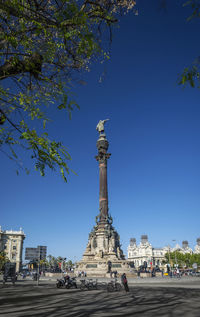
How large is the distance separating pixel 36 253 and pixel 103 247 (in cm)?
2257

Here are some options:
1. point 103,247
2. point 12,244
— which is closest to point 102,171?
point 103,247

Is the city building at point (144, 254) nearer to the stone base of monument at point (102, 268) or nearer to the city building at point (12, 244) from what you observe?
the city building at point (12, 244)

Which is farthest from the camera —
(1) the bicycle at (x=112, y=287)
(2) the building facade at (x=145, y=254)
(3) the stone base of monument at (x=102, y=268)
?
(2) the building facade at (x=145, y=254)

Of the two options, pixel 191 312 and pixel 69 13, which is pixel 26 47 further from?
pixel 191 312

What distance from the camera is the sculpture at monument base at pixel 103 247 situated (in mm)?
36969

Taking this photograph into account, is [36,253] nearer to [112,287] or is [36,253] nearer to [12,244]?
[112,287]

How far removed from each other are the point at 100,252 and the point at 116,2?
129ft

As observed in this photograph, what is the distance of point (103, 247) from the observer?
40875 millimetres

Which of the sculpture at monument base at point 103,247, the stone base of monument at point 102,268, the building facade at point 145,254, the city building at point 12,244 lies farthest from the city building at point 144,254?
the stone base of monument at point 102,268

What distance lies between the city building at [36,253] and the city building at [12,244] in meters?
86.4

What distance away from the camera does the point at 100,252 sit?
39.8 m

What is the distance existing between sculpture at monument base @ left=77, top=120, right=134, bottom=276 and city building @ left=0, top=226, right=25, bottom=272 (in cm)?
6774

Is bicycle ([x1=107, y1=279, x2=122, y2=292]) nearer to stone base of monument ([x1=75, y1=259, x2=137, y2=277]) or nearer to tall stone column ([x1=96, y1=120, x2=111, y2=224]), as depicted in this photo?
stone base of monument ([x1=75, y1=259, x2=137, y2=277])

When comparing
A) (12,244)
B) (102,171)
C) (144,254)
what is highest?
(102,171)
